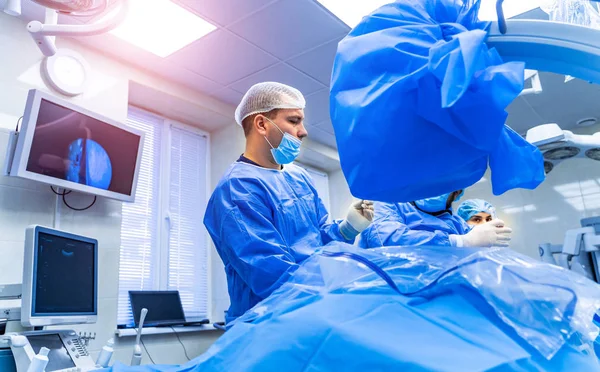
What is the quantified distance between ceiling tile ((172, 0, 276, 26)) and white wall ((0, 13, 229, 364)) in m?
0.74

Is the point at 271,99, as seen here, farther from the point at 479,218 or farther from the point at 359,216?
the point at 479,218

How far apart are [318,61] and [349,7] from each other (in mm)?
541

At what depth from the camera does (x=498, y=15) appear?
636 millimetres

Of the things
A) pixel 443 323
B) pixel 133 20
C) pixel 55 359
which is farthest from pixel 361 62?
pixel 133 20

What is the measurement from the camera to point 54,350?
153cm

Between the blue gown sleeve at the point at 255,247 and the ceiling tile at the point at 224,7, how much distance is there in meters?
1.42

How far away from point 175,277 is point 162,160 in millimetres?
830

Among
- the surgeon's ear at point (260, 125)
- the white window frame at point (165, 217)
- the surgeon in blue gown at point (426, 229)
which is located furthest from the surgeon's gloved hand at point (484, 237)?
the white window frame at point (165, 217)

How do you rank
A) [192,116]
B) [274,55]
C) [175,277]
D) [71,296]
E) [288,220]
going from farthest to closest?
[192,116], [175,277], [274,55], [71,296], [288,220]

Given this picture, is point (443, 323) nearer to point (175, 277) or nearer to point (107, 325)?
point (107, 325)

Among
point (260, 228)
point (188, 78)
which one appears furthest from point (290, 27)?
point (260, 228)

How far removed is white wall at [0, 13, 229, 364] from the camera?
212cm

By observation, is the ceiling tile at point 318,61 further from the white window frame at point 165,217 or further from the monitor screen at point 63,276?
the monitor screen at point 63,276

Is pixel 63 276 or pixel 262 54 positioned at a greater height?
pixel 262 54
